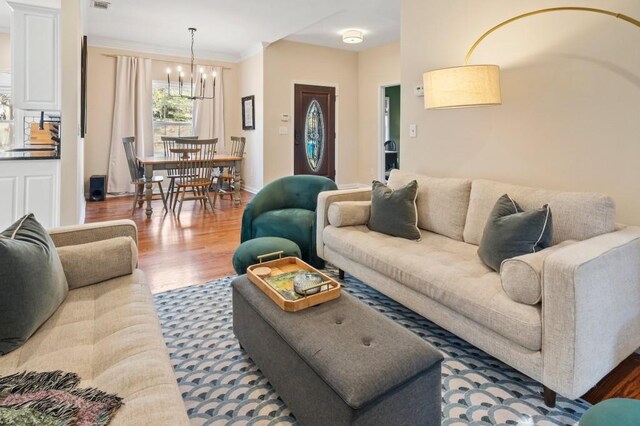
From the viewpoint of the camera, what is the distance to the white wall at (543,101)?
2201 millimetres

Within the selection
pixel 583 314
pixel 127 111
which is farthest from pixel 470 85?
pixel 127 111

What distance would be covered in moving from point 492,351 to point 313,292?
871 mm

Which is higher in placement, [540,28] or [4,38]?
[4,38]

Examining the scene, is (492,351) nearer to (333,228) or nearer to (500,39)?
(333,228)

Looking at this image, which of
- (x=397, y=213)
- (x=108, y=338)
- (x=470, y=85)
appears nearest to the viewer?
(x=108, y=338)

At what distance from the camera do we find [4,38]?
589 centimetres

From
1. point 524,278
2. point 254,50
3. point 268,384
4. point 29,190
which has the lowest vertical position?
A: point 268,384

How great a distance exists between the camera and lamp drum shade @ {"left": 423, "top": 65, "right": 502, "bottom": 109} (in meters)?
2.48

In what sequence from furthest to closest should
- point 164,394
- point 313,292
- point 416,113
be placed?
point 416,113
point 313,292
point 164,394

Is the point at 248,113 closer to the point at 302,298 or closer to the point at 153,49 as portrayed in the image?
the point at 153,49

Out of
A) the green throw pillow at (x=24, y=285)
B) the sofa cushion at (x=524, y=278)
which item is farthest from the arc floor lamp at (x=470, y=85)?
the green throw pillow at (x=24, y=285)

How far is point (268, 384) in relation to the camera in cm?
178

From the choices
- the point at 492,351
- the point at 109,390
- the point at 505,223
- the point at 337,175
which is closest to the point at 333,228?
the point at 505,223

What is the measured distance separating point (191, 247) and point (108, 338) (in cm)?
265
